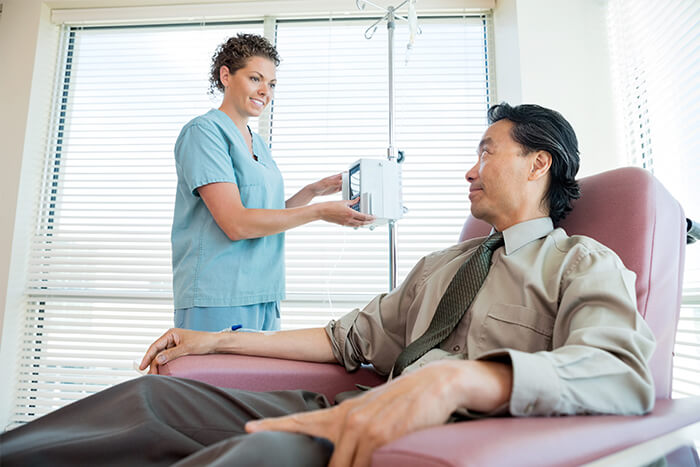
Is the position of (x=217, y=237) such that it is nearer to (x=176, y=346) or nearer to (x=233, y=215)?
(x=233, y=215)

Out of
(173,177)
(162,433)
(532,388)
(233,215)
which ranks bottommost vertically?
(162,433)

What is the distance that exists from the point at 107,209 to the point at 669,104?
2.60 m

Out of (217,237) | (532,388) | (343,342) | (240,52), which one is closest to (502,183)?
(343,342)

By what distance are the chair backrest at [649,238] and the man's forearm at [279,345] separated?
0.67 meters

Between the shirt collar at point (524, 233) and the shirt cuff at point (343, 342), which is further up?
the shirt collar at point (524, 233)

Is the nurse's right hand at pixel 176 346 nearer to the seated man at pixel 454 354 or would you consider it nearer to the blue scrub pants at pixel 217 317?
the seated man at pixel 454 354

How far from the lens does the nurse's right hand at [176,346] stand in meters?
1.13

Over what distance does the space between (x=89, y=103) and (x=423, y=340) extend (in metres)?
2.53

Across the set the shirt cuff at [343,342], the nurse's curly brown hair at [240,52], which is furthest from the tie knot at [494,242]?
the nurse's curly brown hair at [240,52]

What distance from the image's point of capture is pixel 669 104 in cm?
178

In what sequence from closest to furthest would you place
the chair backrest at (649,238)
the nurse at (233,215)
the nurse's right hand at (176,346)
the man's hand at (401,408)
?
1. the man's hand at (401,408)
2. the chair backrest at (649,238)
3. the nurse's right hand at (176,346)
4. the nurse at (233,215)

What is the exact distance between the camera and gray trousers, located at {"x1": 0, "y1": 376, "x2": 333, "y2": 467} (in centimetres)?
57

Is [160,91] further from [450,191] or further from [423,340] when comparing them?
[423,340]

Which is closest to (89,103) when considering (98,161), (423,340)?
(98,161)
